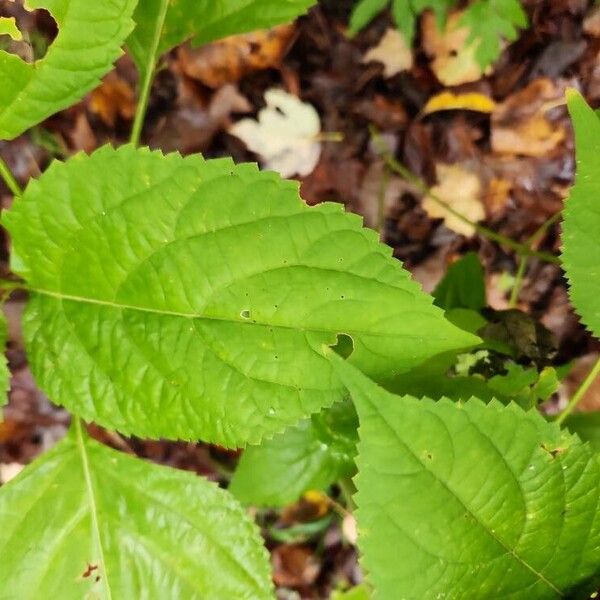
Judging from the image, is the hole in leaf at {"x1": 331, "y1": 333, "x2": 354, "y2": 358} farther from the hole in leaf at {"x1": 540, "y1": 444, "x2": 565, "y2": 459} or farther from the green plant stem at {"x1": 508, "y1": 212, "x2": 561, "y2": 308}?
the green plant stem at {"x1": 508, "y1": 212, "x2": 561, "y2": 308}

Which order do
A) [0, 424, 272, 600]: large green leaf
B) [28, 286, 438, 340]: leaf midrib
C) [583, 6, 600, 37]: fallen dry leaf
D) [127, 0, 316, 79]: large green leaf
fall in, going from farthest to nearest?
[583, 6, 600, 37]: fallen dry leaf → [127, 0, 316, 79]: large green leaf → [0, 424, 272, 600]: large green leaf → [28, 286, 438, 340]: leaf midrib

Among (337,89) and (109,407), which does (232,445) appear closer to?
(109,407)

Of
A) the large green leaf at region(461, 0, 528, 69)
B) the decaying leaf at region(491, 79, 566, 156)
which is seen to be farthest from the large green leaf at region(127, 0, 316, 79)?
the decaying leaf at region(491, 79, 566, 156)

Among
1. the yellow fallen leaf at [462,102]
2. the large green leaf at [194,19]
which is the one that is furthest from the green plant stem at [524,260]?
the large green leaf at [194,19]

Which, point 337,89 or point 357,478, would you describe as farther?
point 337,89

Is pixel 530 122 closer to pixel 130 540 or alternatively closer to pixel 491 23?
pixel 491 23

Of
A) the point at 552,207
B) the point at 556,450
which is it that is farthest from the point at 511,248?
the point at 556,450
